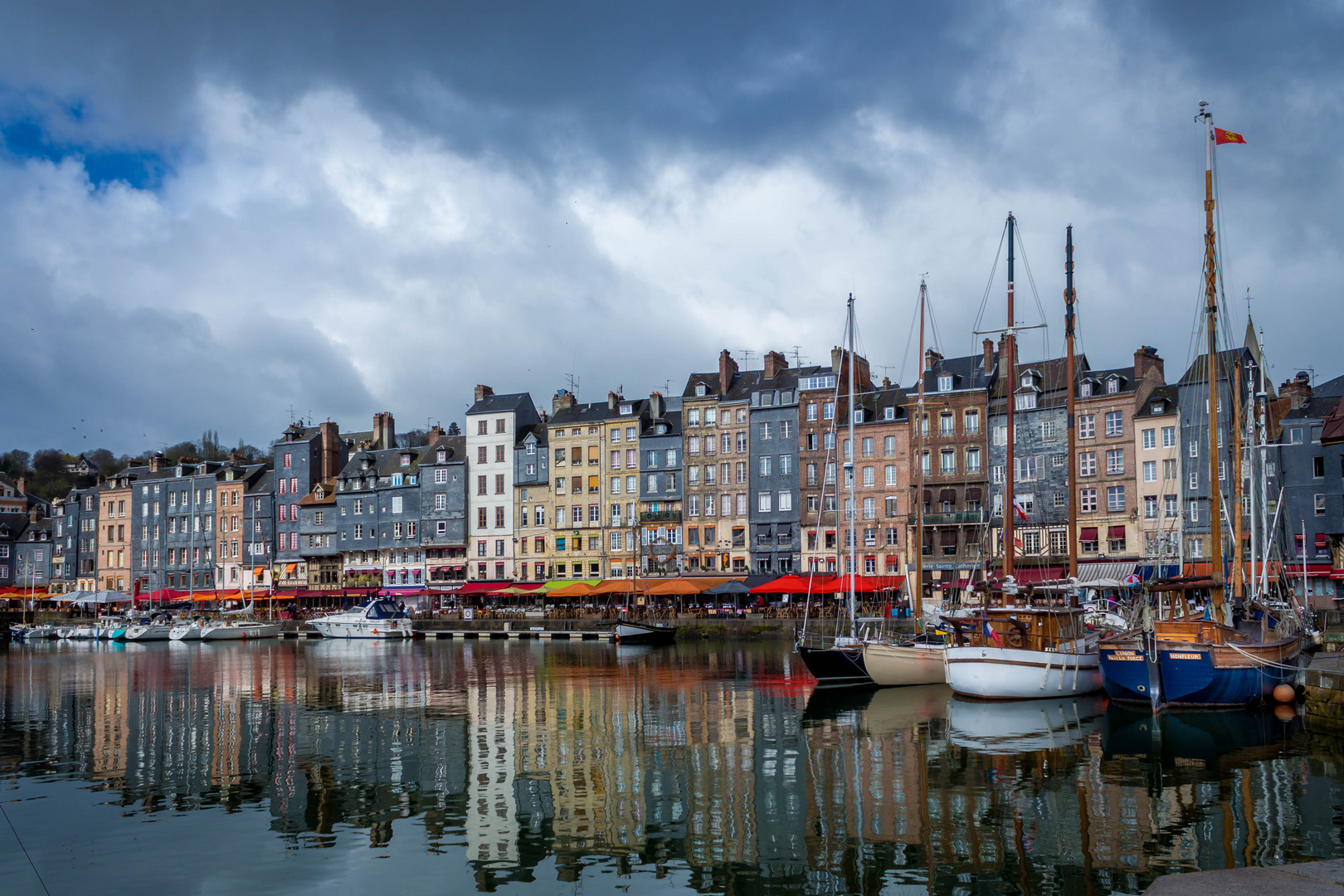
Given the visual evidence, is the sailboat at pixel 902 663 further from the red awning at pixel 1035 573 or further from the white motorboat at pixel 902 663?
the red awning at pixel 1035 573

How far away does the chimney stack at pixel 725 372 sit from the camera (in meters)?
87.9

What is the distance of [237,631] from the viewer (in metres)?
85.5

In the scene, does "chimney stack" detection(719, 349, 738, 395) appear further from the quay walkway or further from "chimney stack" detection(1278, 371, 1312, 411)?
the quay walkway

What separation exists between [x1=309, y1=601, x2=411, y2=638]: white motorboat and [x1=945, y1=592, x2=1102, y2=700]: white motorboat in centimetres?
5379

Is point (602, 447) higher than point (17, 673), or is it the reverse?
point (602, 447)

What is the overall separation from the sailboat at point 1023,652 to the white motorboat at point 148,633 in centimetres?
7186

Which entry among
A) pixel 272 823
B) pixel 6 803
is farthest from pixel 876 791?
pixel 6 803

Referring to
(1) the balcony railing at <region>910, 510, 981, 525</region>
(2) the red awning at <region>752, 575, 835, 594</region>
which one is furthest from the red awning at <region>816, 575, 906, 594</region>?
(1) the balcony railing at <region>910, 510, 981, 525</region>

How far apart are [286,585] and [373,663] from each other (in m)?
53.1

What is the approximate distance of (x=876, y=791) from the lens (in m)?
20.7

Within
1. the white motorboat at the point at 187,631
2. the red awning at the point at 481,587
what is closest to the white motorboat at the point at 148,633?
the white motorboat at the point at 187,631

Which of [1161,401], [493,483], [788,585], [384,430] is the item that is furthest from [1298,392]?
[384,430]

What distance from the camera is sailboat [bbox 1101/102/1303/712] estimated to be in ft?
98.1

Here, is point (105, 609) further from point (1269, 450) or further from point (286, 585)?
point (1269, 450)
